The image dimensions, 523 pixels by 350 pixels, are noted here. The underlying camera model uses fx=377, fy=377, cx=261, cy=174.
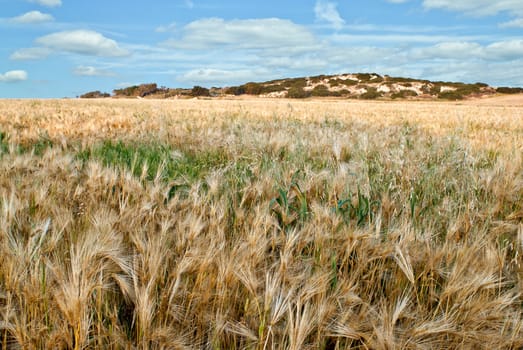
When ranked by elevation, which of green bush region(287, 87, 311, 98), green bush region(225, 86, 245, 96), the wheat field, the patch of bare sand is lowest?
the wheat field

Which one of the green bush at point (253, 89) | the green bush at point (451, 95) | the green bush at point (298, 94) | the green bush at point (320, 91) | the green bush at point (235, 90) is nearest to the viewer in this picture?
the green bush at point (451, 95)

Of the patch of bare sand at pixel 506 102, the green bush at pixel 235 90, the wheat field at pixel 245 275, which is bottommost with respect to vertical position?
the wheat field at pixel 245 275

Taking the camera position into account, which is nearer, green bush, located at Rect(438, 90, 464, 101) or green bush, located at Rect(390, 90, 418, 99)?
green bush, located at Rect(438, 90, 464, 101)

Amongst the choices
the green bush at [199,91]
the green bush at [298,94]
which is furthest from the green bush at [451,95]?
the green bush at [199,91]

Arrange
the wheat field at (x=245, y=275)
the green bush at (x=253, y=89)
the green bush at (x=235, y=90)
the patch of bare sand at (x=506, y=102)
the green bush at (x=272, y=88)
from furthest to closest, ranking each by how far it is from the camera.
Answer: the green bush at (x=253, y=89), the green bush at (x=235, y=90), the green bush at (x=272, y=88), the patch of bare sand at (x=506, y=102), the wheat field at (x=245, y=275)

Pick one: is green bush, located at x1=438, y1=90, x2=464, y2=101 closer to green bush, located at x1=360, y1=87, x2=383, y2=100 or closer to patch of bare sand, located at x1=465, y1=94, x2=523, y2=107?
patch of bare sand, located at x1=465, y1=94, x2=523, y2=107

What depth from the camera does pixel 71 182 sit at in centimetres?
229

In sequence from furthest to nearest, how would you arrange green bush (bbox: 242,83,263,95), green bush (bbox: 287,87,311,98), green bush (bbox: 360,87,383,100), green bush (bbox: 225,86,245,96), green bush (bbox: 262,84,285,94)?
green bush (bbox: 242,83,263,95) < green bush (bbox: 225,86,245,96) < green bush (bbox: 262,84,285,94) < green bush (bbox: 287,87,311,98) < green bush (bbox: 360,87,383,100)

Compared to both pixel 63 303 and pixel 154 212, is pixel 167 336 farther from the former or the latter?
pixel 154 212

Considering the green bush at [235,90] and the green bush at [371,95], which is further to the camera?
the green bush at [235,90]

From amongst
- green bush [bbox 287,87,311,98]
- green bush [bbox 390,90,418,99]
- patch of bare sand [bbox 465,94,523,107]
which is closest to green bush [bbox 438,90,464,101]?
green bush [bbox 390,90,418,99]

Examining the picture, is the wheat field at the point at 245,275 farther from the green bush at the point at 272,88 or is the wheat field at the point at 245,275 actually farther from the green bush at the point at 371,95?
the green bush at the point at 272,88

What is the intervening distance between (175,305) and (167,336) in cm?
13

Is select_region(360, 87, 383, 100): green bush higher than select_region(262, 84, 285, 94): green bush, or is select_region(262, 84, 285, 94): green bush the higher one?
select_region(262, 84, 285, 94): green bush
